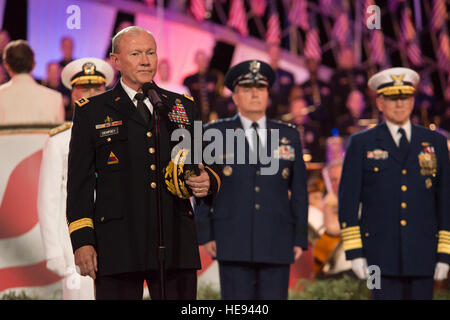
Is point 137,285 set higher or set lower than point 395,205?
lower

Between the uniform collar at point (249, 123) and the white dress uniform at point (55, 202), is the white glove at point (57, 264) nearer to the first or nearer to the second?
the white dress uniform at point (55, 202)

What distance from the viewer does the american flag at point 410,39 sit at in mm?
16828

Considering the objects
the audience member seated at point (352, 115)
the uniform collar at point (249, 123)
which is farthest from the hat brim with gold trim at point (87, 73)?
the audience member seated at point (352, 115)

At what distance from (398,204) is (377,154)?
14.1 inches

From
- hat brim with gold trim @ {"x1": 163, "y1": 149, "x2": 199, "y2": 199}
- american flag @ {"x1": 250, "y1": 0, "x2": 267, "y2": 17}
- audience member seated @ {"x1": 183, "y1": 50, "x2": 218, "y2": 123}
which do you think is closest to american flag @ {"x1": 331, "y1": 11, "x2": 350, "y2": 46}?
american flag @ {"x1": 250, "y1": 0, "x2": 267, "y2": 17}

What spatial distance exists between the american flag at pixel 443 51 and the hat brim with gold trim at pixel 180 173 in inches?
607

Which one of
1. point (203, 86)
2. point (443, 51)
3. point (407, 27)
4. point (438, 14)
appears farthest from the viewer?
point (443, 51)

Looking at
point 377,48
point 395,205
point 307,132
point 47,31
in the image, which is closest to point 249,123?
point 395,205

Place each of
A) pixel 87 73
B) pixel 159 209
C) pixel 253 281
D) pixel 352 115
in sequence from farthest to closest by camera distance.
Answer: pixel 352 115
pixel 87 73
pixel 253 281
pixel 159 209

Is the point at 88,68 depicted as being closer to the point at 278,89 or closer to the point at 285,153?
the point at 285,153

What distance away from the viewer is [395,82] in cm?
479

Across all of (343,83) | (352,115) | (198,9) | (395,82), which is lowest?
(395,82)

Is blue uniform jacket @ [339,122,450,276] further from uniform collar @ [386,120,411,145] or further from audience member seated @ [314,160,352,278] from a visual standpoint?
audience member seated @ [314,160,352,278]
